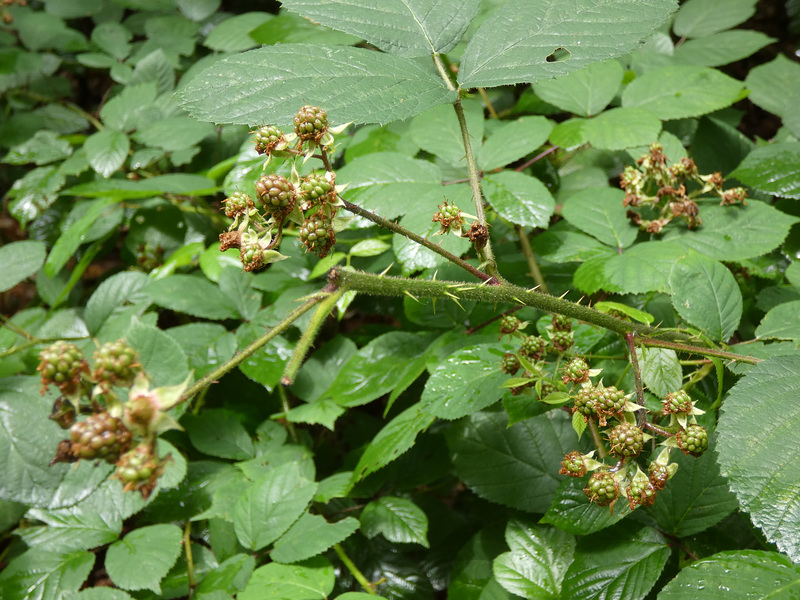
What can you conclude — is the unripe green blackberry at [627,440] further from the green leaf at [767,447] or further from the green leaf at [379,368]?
Answer: the green leaf at [379,368]

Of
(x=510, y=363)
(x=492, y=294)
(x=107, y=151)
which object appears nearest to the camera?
(x=492, y=294)

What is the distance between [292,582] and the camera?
138 cm

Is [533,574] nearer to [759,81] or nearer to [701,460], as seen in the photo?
[701,460]

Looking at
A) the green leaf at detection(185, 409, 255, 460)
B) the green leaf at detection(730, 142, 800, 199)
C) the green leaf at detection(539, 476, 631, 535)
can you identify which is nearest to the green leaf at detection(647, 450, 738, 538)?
the green leaf at detection(539, 476, 631, 535)

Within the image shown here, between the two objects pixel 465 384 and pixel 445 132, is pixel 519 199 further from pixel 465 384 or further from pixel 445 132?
pixel 465 384

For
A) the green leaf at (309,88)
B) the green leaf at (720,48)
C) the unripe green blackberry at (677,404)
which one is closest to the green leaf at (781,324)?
the unripe green blackberry at (677,404)

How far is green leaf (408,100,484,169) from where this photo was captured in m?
1.76

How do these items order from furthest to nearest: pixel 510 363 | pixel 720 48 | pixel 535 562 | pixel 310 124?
pixel 720 48, pixel 535 562, pixel 510 363, pixel 310 124

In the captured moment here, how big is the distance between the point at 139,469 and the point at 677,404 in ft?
2.92

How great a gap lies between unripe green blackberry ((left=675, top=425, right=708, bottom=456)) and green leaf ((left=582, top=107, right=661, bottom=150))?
3.41 feet

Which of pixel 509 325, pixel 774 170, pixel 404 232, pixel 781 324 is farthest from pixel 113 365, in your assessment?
pixel 774 170

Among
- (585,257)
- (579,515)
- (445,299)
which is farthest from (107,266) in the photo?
(579,515)

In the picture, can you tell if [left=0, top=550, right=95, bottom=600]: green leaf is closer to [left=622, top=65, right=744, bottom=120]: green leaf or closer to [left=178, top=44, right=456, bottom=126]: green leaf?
[left=178, top=44, right=456, bottom=126]: green leaf

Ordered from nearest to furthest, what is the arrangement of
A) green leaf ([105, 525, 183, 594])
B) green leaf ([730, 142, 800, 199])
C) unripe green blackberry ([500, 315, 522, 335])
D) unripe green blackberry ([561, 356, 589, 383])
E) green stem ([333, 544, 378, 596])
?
unripe green blackberry ([561, 356, 589, 383])
unripe green blackberry ([500, 315, 522, 335])
green leaf ([105, 525, 183, 594])
green stem ([333, 544, 378, 596])
green leaf ([730, 142, 800, 199])
